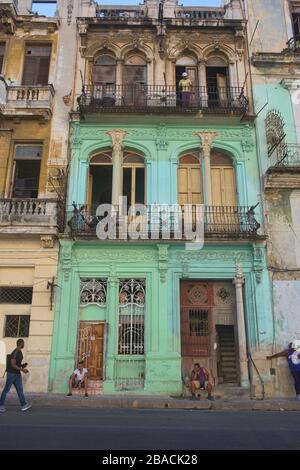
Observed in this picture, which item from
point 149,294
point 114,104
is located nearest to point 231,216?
point 149,294

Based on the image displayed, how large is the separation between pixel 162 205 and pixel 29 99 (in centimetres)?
631

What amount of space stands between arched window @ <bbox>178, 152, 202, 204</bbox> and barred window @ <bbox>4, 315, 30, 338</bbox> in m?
6.62

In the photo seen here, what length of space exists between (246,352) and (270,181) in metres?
5.90

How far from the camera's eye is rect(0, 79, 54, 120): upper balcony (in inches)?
613

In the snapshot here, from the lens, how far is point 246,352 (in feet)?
44.8

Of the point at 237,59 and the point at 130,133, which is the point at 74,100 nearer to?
the point at 130,133

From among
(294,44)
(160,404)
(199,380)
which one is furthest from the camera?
(294,44)

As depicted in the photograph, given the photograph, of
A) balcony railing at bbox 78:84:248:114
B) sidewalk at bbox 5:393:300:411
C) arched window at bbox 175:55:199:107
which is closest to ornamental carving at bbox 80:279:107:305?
sidewalk at bbox 5:393:300:411

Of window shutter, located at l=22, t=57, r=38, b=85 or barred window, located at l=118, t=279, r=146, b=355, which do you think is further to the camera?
window shutter, located at l=22, t=57, r=38, b=85

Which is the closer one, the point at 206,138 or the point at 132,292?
the point at 132,292

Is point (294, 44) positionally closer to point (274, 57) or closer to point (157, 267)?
point (274, 57)

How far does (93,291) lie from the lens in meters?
14.2

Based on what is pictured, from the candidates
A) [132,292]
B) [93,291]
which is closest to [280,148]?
[132,292]

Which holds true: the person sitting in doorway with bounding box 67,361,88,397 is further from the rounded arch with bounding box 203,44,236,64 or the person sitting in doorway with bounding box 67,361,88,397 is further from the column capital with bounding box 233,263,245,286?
the rounded arch with bounding box 203,44,236,64
